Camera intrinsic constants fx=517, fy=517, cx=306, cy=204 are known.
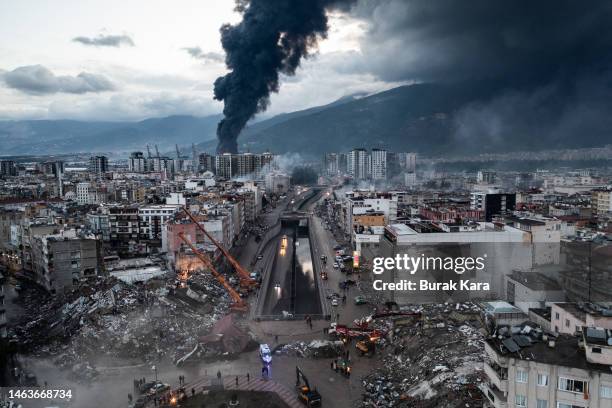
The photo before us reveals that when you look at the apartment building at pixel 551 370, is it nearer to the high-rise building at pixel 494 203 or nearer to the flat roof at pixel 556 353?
the flat roof at pixel 556 353

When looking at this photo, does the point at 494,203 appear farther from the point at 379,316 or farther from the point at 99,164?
the point at 99,164

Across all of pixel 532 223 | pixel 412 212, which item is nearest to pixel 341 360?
pixel 532 223

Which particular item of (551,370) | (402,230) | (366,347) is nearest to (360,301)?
(402,230)

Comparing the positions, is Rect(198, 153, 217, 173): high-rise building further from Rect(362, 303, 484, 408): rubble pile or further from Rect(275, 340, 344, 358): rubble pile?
Rect(362, 303, 484, 408): rubble pile

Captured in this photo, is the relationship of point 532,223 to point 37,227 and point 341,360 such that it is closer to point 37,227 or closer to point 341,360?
point 341,360

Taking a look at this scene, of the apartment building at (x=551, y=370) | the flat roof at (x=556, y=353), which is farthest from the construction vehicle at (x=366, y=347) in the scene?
the flat roof at (x=556, y=353)

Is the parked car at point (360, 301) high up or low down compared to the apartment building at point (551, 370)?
down

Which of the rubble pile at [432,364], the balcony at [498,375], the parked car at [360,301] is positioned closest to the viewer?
the balcony at [498,375]
